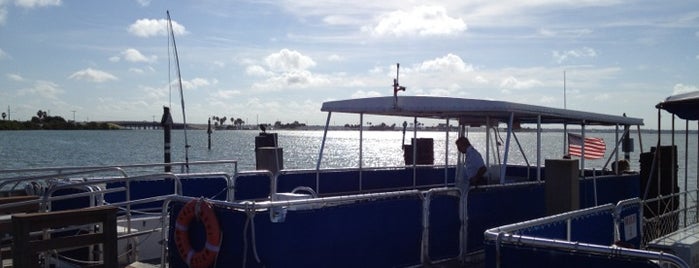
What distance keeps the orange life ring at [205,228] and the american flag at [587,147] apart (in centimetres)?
972

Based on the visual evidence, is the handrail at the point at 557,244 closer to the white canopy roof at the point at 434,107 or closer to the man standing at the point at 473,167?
the man standing at the point at 473,167

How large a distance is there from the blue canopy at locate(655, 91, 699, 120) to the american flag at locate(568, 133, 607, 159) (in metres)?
3.83

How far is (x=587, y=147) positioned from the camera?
→ 15.7m

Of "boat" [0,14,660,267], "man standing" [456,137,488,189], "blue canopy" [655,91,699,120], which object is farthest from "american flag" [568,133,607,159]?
"man standing" [456,137,488,189]

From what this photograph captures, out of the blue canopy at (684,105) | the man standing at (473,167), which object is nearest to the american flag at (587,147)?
the blue canopy at (684,105)

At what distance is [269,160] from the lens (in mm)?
14359

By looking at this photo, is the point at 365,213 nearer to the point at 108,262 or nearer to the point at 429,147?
the point at 108,262

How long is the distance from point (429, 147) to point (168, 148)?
7626 mm

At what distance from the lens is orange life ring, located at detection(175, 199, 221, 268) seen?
23.1ft

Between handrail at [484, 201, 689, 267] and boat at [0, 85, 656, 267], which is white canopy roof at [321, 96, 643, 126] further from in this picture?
handrail at [484, 201, 689, 267]

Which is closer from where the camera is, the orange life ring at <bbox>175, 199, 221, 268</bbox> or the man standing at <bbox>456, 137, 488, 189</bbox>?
the orange life ring at <bbox>175, 199, 221, 268</bbox>

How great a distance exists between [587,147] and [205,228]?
1117 centimetres

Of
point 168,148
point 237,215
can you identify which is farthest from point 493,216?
point 168,148

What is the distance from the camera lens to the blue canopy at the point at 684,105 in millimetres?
10016
